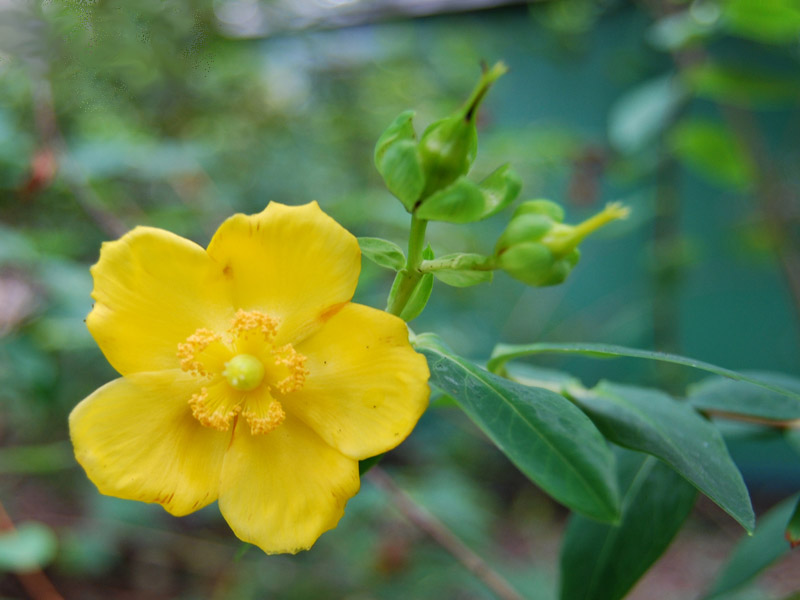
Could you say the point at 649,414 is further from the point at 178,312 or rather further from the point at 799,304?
the point at 799,304

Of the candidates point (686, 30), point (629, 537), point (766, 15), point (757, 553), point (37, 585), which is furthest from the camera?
point (37, 585)

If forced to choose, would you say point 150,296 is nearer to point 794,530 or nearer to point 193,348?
point 193,348

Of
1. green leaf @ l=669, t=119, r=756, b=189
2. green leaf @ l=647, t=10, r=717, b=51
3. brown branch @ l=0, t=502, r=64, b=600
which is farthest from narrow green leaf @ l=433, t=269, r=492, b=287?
brown branch @ l=0, t=502, r=64, b=600

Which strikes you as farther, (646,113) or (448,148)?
(646,113)

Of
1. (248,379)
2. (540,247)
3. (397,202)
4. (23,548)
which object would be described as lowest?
(23,548)

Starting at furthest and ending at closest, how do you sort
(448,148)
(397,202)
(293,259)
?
1. (397,202)
2. (293,259)
3. (448,148)

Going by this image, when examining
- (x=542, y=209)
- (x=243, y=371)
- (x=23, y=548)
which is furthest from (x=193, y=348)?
(x=23, y=548)

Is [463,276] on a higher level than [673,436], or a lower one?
higher
